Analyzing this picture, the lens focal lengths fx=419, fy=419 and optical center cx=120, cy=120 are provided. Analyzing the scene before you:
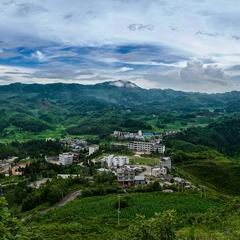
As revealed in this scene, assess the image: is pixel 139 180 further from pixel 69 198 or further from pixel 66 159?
pixel 66 159

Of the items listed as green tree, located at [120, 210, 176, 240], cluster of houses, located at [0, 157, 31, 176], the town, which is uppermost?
green tree, located at [120, 210, 176, 240]

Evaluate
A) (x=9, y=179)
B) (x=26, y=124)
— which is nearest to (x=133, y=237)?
(x=9, y=179)

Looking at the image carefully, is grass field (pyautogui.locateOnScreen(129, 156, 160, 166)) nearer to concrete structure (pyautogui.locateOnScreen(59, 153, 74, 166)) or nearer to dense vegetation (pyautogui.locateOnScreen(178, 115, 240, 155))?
concrete structure (pyautogui.locateOnScreen(59, 153, 74, 166))

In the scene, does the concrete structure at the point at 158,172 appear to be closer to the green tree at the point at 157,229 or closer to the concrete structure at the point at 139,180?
the concrete structure at the point at 139,180

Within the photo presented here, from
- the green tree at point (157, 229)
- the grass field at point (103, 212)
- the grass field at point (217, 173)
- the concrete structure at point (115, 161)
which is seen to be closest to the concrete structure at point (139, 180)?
the grass field at point (103, 212)

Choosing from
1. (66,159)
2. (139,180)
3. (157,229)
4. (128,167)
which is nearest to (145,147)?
(66,159)

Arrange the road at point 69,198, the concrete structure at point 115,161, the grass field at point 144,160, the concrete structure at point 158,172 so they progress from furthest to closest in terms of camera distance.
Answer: the grass field at point 144,160, the concrete structure at point 115,161, the concrete structure at point 158,172, the road at point 69,198

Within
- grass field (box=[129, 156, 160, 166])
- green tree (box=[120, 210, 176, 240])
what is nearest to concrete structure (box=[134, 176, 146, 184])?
grass field (box=[129, 156, 160, 166])

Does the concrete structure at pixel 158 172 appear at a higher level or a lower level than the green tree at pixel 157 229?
lower

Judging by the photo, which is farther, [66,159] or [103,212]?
[66,159]
